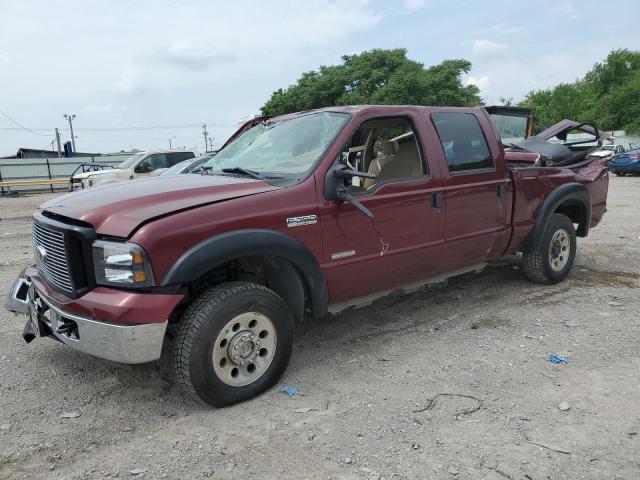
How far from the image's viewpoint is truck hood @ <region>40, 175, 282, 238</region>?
2955 millimetres

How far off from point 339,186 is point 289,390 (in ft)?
4.70

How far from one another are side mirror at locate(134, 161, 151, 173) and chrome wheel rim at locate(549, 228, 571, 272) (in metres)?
13.1

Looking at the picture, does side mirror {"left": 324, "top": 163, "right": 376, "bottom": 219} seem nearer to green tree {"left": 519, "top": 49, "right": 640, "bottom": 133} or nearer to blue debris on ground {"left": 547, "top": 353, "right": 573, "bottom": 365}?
blue debris on ground {"left": 547, "top": 353, "right": 573, "bottom": 365}

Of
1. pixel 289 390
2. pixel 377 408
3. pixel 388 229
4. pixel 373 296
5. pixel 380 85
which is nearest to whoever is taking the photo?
pixel 377 408

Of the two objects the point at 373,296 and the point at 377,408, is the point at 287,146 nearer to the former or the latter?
the point at 373,296

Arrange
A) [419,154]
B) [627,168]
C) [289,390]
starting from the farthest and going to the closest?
[627,168] → [419,154] → [289,390]

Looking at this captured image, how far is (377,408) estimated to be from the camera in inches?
126

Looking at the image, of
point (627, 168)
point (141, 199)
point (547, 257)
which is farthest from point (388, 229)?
point (627, 168)

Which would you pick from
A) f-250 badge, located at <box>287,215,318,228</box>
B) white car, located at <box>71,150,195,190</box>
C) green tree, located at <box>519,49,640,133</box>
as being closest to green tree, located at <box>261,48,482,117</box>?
white car, located at <box>71,150,195,190</box>

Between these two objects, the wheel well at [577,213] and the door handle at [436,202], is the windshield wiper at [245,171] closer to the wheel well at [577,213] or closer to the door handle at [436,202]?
the door handle at [436,202]

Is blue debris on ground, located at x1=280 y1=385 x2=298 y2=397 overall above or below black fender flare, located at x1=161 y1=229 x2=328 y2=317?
below

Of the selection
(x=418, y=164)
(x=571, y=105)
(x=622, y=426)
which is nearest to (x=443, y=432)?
(x=622, y=426)

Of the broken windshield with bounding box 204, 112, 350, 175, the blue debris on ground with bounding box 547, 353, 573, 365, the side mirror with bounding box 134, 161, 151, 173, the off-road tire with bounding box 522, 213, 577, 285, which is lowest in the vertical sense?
the blue debris on ground with bounding box 547, 353, 573, 365

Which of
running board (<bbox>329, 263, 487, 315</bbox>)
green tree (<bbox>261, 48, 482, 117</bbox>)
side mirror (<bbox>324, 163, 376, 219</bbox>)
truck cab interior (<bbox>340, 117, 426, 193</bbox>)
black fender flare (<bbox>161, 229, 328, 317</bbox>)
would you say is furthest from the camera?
green tree (<bbox>261, 48, 482, 117</bbox>)
